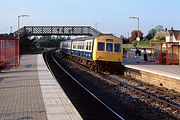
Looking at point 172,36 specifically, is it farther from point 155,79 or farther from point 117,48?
point 155,79

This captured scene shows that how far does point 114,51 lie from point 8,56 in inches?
340

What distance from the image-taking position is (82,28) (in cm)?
7950

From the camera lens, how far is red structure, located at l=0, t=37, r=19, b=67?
1133 inches

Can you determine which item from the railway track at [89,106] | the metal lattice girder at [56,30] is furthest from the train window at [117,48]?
the metal lattice girder at [56,30]

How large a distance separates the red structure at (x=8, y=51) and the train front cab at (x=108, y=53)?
646 centimetres

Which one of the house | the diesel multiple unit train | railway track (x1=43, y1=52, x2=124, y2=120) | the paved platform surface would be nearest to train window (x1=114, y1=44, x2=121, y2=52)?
the diesel multiple unit train

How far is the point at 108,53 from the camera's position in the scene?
30.2m

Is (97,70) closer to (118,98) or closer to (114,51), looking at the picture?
(114,51)

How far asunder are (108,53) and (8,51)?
795cm

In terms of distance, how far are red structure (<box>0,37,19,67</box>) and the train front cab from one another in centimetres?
646

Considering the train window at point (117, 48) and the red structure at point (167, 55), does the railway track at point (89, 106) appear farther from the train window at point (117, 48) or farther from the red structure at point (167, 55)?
the red structure at point (167, 55)

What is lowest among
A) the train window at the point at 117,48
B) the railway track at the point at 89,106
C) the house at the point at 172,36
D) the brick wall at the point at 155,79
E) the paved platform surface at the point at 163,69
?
the railway track at the point at 89,106

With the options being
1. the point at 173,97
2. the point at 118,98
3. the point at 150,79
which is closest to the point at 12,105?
the point at 118,98

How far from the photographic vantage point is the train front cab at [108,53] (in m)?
30.0
